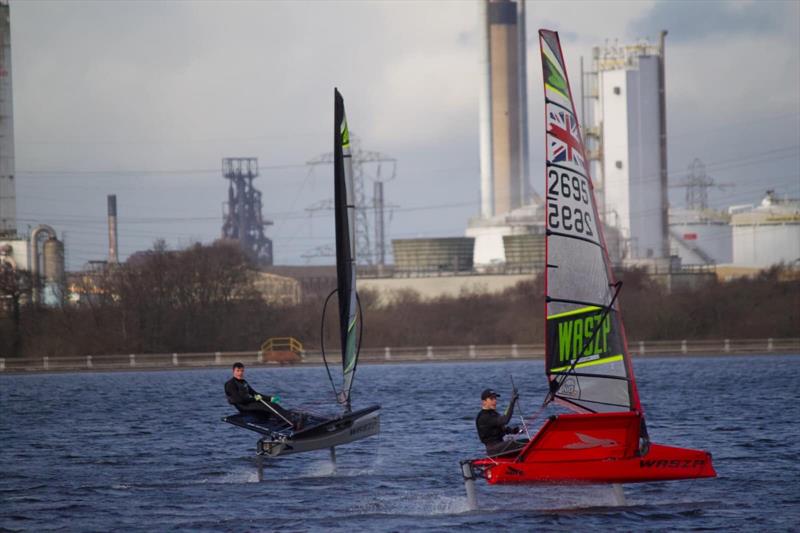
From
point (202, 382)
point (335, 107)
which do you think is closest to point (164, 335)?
point (202, 382)

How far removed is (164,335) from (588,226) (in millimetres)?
59956

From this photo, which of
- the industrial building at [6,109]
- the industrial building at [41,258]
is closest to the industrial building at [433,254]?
the industrial building at [41,258]

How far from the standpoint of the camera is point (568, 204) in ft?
61.1

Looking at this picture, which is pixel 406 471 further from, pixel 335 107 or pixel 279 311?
pixel 279 311

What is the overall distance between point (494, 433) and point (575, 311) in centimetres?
212

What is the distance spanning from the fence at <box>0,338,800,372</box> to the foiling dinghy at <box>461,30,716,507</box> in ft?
171

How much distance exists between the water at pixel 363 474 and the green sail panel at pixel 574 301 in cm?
187

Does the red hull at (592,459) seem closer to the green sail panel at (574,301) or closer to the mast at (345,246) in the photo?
the green sail panel at (574,301)

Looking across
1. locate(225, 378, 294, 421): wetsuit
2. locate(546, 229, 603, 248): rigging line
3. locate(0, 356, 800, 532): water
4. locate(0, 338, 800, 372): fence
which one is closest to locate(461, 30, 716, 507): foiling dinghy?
locate(546, 229, 603, 248): rigging line

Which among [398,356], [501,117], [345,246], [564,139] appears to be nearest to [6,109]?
[398,356]

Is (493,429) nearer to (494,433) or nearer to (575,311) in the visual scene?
(494,433)

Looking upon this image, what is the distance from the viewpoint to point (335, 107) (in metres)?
24.8

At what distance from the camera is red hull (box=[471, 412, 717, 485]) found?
17734 millimetres

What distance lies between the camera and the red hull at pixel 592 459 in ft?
58.2
